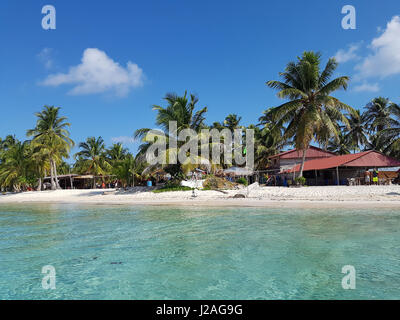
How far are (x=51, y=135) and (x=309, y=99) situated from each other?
28725 millimetres

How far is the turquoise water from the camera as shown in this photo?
145 inches

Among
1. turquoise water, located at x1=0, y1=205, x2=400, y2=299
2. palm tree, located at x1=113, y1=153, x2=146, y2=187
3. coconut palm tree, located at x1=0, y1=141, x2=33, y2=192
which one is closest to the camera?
turquoise water, located at x1=0, y1=205, x2=400, y2=299

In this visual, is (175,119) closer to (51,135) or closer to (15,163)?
(51,135)

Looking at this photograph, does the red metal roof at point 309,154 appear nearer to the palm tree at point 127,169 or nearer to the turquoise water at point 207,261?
the palm tree at point 127,169

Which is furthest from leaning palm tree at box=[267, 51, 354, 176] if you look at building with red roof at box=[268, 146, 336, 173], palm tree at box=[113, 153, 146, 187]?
palm tree at box=[113, 153, 146, 187]

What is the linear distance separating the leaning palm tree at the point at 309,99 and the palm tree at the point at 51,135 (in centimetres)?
2534

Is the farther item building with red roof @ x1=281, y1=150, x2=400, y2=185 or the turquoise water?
building with red roof @ x1=281, y1=150, x2=400, y2=185

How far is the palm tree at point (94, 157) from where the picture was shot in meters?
39.2

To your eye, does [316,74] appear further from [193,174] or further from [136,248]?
[136,248]

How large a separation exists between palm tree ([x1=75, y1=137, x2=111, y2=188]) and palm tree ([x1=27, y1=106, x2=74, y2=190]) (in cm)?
515

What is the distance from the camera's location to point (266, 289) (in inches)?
145

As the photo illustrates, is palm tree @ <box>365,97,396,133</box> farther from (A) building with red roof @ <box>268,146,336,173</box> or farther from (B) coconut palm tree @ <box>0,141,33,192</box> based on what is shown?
(B) coconut palm tree @ <box>0,141,33,192</box>

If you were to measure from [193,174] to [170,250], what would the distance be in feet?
61.5
